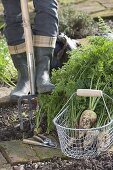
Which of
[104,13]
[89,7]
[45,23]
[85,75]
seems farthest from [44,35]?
[89,7]

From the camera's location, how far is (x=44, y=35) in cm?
391

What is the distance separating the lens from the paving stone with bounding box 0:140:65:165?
3.52 metres

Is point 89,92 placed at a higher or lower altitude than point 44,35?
lower

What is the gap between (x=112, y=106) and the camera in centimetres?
362

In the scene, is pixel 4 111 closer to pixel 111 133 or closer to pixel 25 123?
pixel 25 123

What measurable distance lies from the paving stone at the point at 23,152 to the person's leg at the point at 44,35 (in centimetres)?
38

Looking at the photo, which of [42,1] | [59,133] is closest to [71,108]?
[59,133]

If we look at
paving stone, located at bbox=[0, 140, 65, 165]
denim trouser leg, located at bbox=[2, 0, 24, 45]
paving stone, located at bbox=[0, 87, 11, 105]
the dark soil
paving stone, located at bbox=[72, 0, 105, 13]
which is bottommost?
paving stone, located at bbox=[72, 0, 105, 13]

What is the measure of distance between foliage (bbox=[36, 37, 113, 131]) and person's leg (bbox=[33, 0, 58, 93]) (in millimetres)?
107

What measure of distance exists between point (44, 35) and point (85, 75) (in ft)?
1.46

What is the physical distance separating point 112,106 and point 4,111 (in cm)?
97

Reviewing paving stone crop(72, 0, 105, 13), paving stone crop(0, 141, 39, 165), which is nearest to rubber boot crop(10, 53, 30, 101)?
paving stone crop(0, 141, 39, 165)

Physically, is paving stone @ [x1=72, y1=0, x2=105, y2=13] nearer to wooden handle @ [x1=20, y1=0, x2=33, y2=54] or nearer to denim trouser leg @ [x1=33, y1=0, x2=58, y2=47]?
denim trouser leg @ [x1=33, y1=0, x2=58, y2=47]

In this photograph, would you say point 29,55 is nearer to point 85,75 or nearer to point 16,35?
point 16,35
